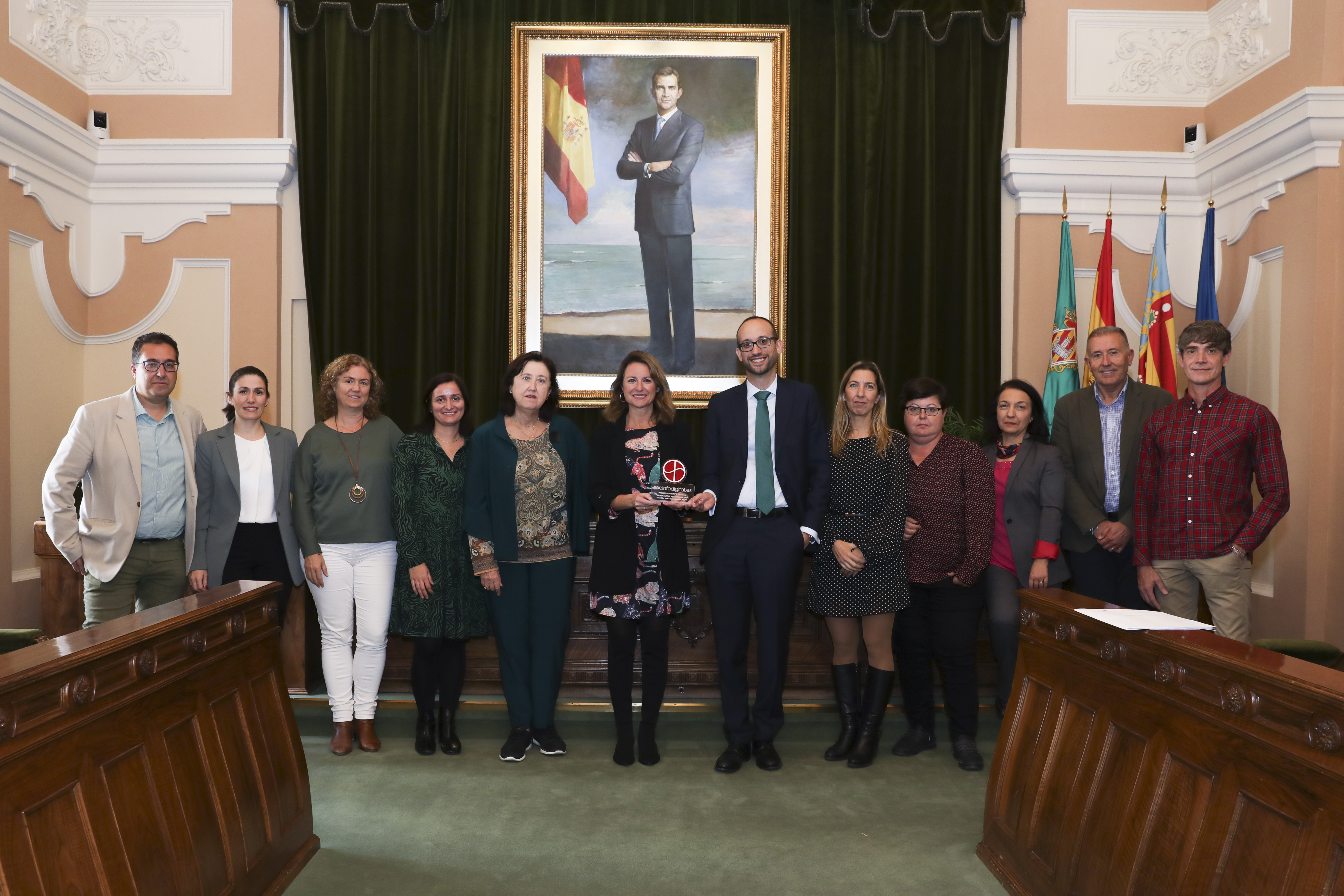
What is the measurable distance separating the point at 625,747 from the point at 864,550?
1.24 metres

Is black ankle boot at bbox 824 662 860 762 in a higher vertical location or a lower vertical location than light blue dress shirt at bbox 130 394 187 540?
lower

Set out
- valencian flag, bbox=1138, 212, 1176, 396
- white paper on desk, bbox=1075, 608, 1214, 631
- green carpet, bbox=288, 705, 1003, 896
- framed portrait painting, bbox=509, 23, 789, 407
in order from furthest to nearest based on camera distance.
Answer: framed portrait painting, bbox=509, 23, 789, 407, valencian flag, bbox=1138, 212, 1176, 396, green carpet, bbox=288, 705, 1003, 896, white paper on desk, bbox=1075, 608, 1214, 631

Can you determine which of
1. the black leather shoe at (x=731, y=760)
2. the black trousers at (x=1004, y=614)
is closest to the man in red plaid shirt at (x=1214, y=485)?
the black trousers at (x=1004, y=614)

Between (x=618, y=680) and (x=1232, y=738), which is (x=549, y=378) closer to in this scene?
(x=618, y=680)

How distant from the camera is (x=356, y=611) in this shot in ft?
11.6

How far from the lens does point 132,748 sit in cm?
184

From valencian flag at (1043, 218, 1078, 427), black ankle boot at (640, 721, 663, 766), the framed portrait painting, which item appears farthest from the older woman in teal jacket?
valencian flag at (1043, 218, 1078, 427)

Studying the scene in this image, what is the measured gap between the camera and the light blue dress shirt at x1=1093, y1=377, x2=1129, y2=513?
348 centimetres

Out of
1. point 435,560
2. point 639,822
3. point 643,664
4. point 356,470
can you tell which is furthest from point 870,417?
point 356,470

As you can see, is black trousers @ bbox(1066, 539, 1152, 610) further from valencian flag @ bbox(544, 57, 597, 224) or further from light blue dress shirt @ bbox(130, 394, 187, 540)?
light blue dress shirt @ bbox(130, 394, 187, 540)

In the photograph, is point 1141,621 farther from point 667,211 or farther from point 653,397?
point 667,211

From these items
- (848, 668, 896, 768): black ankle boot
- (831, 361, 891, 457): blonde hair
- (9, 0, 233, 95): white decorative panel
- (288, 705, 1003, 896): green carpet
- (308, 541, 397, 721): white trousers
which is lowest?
(288, 705, 1003, 896): green carpet

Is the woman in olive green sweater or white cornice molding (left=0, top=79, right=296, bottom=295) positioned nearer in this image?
the woman in olive green sweater

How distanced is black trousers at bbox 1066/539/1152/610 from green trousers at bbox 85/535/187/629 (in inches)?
143
